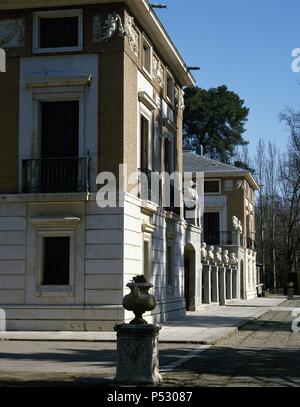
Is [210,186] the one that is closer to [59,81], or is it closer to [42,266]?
[59,81]


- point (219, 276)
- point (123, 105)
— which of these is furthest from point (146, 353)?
point (219, 276)

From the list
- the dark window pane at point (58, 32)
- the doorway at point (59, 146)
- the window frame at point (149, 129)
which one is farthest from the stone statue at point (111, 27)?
the window frame at point (149, 129)

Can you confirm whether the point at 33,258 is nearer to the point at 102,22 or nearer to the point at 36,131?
the point at 36,131

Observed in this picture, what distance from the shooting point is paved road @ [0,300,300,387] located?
11.3 m

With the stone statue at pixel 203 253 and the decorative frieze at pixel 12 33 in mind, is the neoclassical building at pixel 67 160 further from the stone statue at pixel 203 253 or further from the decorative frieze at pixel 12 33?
the stone statue at pixel 203 253

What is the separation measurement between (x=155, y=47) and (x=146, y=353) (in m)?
17.3

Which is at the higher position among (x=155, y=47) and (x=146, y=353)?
(x=155, y=47)

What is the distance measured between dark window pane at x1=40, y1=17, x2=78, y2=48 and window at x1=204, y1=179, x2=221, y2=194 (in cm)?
3131

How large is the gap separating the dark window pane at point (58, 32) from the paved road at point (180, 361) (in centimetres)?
929

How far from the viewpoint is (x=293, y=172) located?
4544cm

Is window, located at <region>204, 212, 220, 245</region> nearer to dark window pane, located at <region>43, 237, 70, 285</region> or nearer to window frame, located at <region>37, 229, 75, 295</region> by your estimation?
dark window pane, located at <region>43, 237, 70, 285</region>

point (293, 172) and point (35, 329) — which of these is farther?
point (293, 172)

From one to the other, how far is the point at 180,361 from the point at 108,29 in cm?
1127

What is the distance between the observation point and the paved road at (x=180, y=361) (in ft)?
37.0
